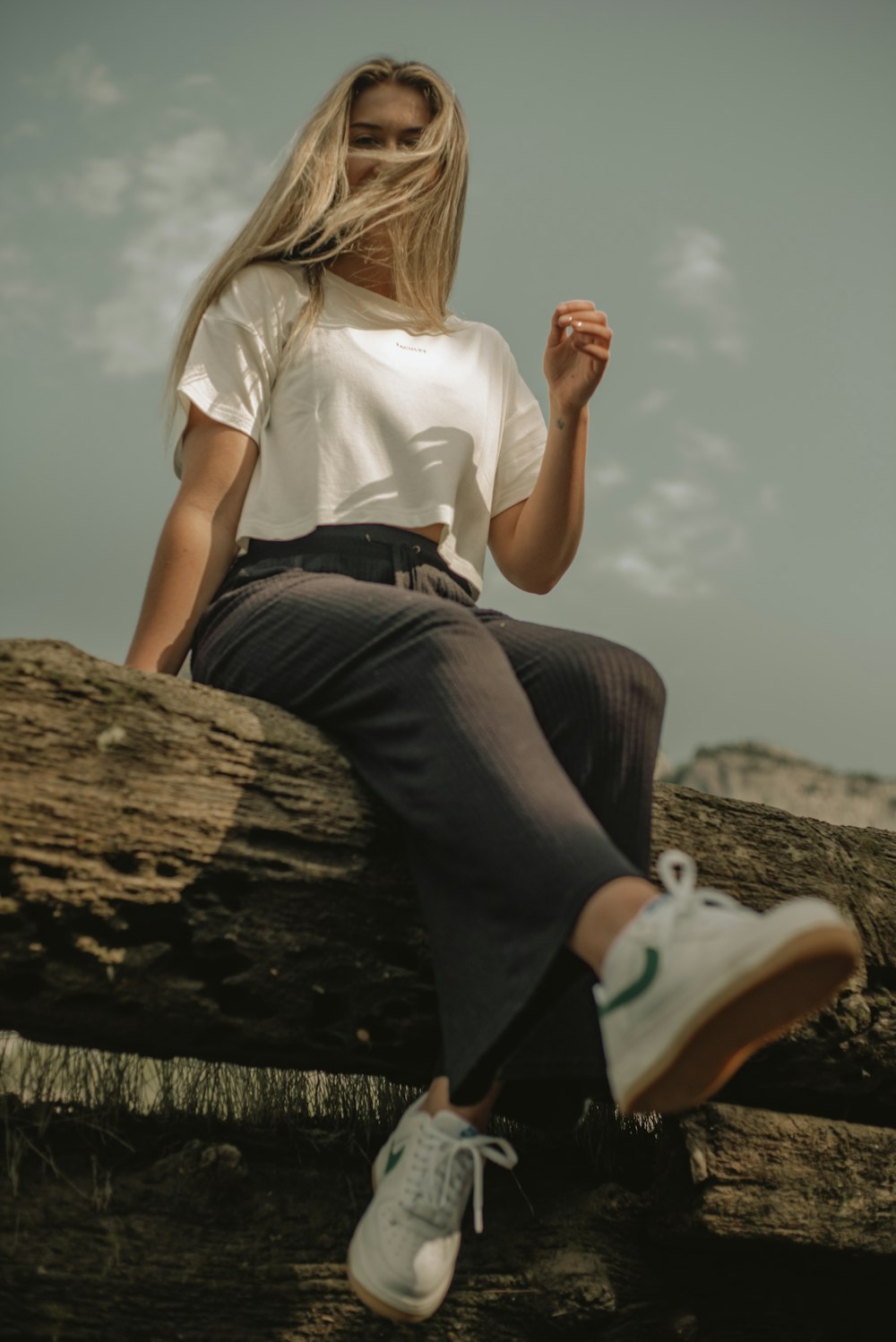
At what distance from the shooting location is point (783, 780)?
15.9 metres

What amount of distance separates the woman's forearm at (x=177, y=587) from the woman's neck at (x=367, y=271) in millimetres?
898

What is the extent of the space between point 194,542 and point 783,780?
1466 centimetres

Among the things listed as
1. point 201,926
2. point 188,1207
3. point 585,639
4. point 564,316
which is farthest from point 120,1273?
point 564,316

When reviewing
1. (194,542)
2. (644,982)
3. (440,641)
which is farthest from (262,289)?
(644,982)

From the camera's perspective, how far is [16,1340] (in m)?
1.90

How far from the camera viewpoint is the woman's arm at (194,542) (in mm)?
2379

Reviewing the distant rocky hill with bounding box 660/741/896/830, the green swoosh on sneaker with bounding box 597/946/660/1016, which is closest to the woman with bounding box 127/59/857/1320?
the green swoosh on sneaker with bounding box 597/946/660/1016

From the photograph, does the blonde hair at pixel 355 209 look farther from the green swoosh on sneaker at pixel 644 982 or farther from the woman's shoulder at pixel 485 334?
the green swoosh on sneaker at pixel 644 982

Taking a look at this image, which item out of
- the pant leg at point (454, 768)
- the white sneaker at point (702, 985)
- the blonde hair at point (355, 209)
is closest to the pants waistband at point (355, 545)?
the pant leg at point (454, 768)

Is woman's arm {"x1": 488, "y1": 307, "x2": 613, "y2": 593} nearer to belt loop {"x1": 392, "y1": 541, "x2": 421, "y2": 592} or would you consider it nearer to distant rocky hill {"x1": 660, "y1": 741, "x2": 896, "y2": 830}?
belt loop {"x1": 392, "y1": 541, "x2": 421, "y2": 592}

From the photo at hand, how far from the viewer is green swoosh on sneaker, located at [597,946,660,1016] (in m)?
1.47

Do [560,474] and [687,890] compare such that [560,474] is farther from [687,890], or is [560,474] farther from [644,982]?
[644,982]

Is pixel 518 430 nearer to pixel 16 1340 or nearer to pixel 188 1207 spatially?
pixel 188 1207

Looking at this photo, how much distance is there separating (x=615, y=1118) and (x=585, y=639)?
1.18 m
